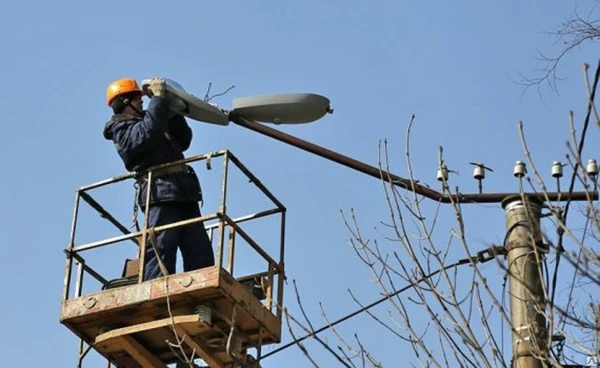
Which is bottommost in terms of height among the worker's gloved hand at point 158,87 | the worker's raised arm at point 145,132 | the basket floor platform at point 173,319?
the basket floor platform at point 173,319

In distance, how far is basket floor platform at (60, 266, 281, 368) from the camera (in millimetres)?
11469

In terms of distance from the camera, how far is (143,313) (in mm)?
11742

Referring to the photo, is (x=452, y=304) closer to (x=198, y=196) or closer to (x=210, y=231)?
(x=198, y=196)

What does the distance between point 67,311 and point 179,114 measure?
6.80ft

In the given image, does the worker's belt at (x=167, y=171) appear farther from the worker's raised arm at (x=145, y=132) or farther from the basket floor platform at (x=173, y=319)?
the basket floor platform at (x=173, y=319)

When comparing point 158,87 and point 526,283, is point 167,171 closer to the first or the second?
point 158,87

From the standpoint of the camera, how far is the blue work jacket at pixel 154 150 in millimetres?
12312

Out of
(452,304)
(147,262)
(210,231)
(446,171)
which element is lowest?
(452,304)

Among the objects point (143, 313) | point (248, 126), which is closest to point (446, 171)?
point (248, 126)

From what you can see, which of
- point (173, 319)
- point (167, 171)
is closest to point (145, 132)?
point (167, 171)

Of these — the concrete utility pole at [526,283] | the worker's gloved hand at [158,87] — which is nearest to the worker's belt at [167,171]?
the worker's gloved hand at [158,87]

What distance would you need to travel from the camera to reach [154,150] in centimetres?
1255

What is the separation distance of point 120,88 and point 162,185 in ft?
3.98

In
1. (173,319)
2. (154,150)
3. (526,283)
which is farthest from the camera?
(154,150)
